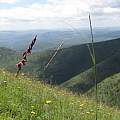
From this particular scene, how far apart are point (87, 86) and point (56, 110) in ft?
498

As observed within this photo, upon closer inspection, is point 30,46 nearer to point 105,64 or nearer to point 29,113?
point 29,113

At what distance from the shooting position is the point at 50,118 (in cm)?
515

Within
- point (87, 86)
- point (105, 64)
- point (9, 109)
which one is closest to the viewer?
point (9, 109)

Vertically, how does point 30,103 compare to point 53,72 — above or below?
below

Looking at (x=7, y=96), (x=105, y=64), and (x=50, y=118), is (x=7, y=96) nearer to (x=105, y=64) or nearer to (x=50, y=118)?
(x=50, y=118)

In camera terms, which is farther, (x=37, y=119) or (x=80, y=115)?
(x=80, y=115)

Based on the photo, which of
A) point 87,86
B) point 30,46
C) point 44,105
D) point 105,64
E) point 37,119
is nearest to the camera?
point 30,46

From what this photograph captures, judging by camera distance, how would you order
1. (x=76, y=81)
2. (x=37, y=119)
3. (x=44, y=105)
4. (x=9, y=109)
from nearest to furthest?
(x=37, y=119)
(x=9, y=109)
(x=44, y=105)
(x=76, y=81)

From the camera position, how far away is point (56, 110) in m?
5.57

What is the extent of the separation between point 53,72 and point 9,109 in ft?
623

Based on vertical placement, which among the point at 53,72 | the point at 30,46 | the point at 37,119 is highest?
the point at 53,72

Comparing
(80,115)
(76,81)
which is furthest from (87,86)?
(80,115)

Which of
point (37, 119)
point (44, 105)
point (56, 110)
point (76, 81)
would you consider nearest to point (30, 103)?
point (44, 105)

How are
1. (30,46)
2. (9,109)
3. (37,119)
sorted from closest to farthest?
1. (30,46)
2. (37,119)
3. (9,109)
